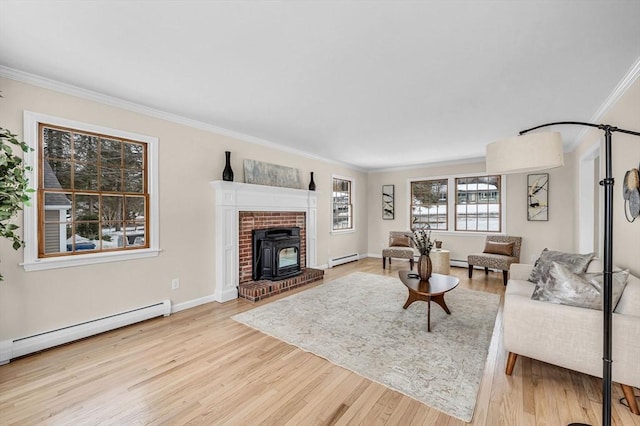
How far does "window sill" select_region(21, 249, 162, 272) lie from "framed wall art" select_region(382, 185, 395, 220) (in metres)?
5.45

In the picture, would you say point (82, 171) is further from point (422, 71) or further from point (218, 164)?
point (422, 71)

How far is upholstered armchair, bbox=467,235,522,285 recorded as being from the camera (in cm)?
491

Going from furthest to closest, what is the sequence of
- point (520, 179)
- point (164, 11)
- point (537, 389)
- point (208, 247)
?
point (520, 179) → point (208, 247) → point (537, 389) → point (164, 11)

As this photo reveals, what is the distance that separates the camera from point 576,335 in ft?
6.28

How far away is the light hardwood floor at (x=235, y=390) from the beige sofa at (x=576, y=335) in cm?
24

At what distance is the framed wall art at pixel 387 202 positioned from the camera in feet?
23.7

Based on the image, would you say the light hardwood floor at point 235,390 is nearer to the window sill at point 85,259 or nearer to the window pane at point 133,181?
the window sill at point 85,259

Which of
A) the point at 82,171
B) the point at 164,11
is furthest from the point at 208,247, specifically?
the point at 164,11

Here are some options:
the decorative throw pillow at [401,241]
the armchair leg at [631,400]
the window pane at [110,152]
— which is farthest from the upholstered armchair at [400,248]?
the window pane at [110,152]

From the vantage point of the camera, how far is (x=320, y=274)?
16.6 feet

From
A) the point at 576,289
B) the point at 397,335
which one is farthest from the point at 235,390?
the point at 576,289

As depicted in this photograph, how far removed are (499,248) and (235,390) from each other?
5264 millimetres

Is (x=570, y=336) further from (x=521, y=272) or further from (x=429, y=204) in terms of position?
(x=429, y=204)

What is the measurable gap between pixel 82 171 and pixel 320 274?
3.64 m
